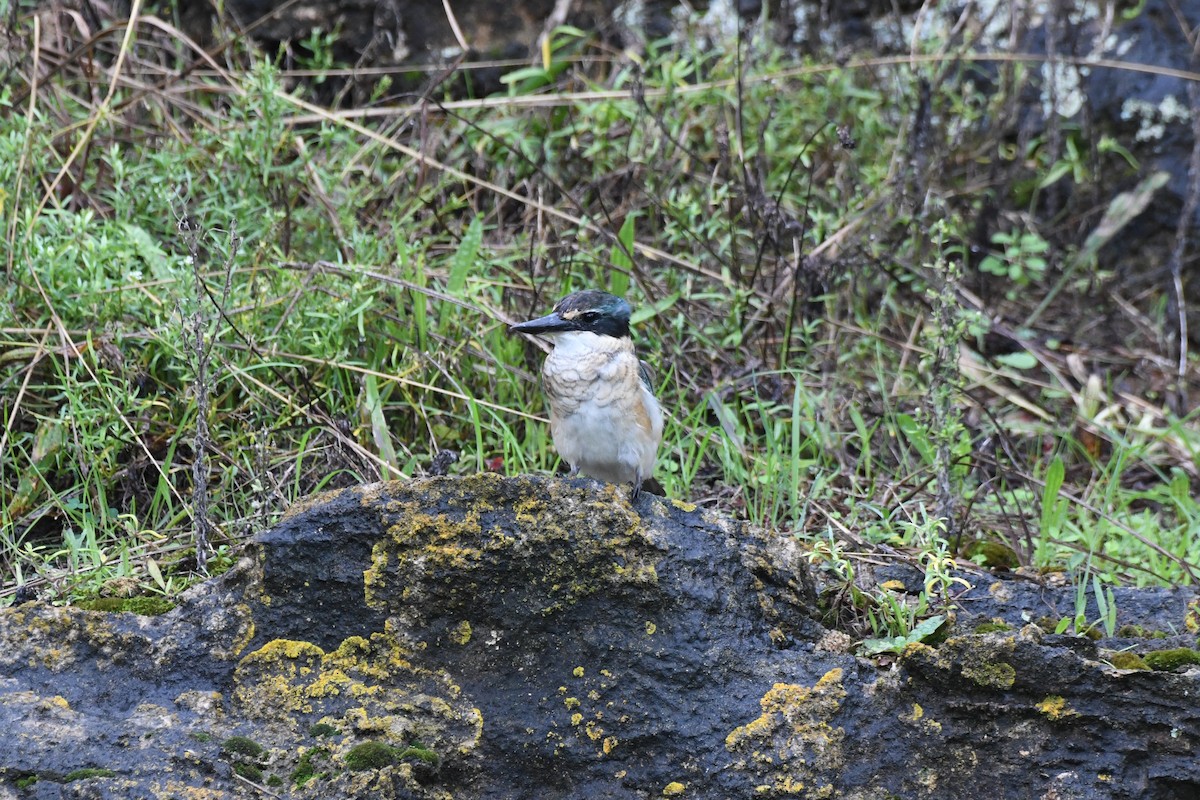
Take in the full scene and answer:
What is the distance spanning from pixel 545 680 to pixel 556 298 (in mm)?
2549

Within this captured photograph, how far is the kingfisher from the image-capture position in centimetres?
382

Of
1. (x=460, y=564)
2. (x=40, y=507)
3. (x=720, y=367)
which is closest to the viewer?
(x=460, y=564)

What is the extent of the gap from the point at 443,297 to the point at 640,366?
33.1 inches

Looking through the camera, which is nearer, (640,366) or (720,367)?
(640,366)

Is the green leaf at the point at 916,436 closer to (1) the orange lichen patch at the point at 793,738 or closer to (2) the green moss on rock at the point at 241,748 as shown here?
(1) the orange lichen patch at the point at 793,738

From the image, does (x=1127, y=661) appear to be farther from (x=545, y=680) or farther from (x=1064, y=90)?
(x=1064, y=90)

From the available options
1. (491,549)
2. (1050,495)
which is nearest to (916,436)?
(1050,495)

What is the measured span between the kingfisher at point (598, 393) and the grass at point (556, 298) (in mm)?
471

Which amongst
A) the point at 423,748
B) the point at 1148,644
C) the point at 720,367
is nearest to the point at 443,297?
the point at 720,367

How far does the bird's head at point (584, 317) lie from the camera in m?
3.89

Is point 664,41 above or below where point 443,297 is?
above

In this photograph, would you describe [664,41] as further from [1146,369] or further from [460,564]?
[460,564]

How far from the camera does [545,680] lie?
2801 millimetres

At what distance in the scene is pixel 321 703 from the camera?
2.68m
